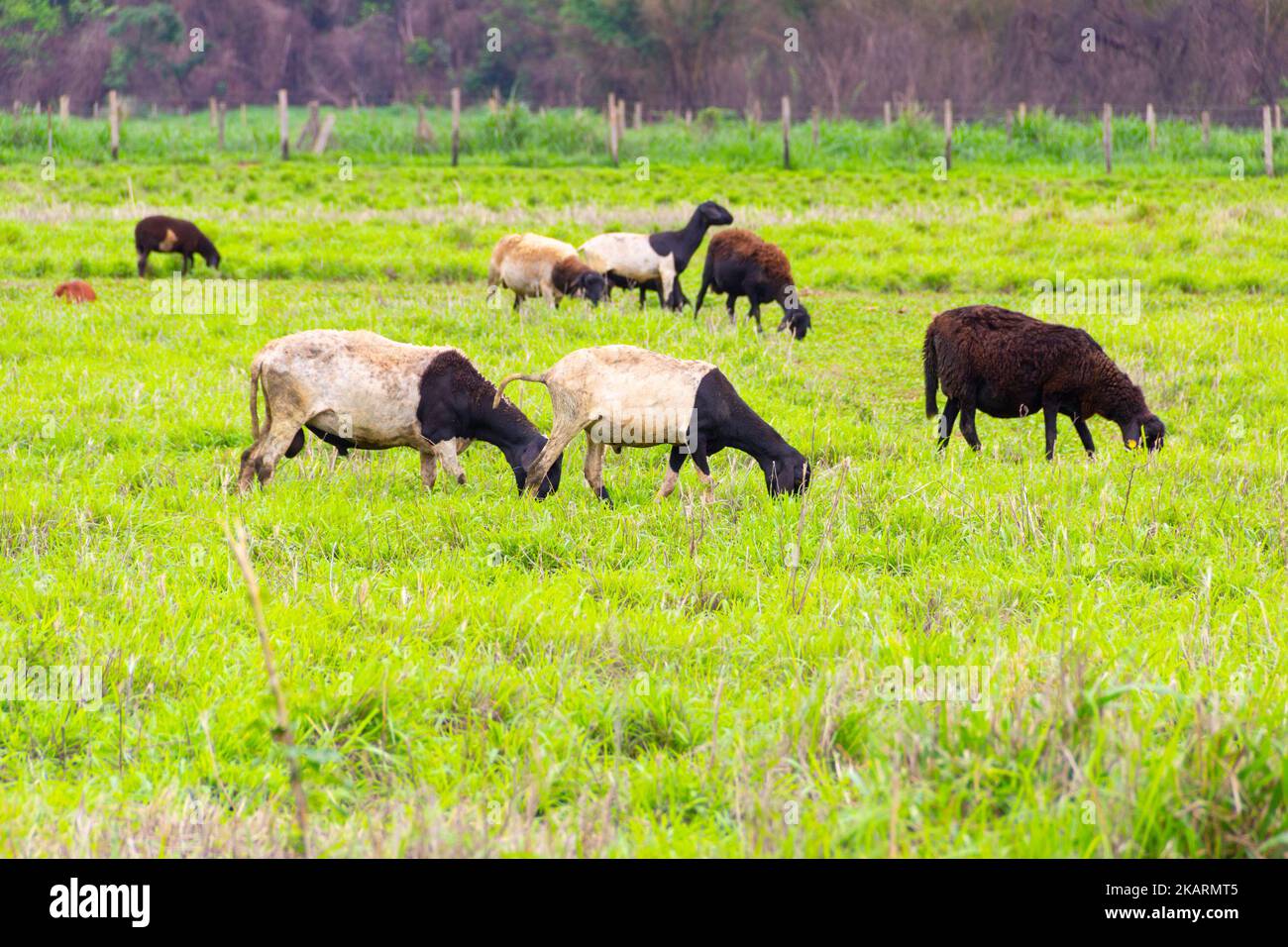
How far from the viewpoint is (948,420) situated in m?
10.1

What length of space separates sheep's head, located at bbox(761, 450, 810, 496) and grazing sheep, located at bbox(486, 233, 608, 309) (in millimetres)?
6787

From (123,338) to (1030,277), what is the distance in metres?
10.9

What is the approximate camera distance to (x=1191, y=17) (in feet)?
176

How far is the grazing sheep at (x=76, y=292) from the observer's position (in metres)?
14.6

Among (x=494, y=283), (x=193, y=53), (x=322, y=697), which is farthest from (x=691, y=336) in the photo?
(x=193, y=53)

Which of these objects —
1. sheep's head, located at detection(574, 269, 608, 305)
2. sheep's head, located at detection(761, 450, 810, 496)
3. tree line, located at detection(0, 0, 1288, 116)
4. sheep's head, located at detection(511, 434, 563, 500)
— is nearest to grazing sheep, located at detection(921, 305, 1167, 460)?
sheep's head, located at detection(761, 450, 810, 496)

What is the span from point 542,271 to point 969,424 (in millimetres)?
6711

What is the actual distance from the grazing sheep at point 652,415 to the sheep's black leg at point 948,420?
2157 millimetres

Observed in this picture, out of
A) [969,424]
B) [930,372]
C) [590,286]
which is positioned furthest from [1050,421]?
[590,286]

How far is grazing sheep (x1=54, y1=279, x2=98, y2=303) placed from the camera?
1455 centimetres

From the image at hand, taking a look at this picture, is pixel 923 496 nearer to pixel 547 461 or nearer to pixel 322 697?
pixel 547 461

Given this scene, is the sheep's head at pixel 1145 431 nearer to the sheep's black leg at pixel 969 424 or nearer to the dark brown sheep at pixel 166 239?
the sheep's black leg at pixel 969 424
